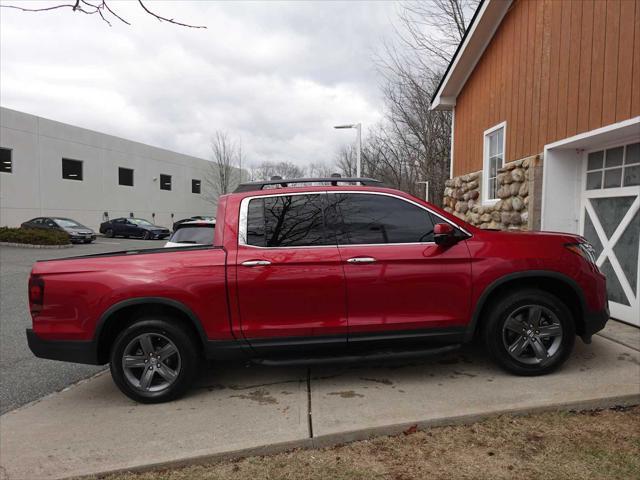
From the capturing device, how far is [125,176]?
→ 34750 millimetres

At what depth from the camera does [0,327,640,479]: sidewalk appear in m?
3.09

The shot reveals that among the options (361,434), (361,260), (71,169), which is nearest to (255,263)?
(361,260)

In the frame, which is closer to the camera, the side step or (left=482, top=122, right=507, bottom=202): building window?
the side step

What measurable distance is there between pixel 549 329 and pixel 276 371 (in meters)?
2.64

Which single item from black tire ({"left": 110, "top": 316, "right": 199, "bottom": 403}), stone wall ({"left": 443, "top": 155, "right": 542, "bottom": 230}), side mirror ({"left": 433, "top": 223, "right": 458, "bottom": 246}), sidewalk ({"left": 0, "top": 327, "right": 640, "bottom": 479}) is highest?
stone wall ({"left": 443, "top": 155, "right": 542, "bottom": 230})

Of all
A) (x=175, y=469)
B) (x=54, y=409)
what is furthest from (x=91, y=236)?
(x=175, y=469)

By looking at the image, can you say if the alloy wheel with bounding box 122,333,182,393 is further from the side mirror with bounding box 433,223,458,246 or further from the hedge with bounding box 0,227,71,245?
the hedge with bounding box 0,227,71,245

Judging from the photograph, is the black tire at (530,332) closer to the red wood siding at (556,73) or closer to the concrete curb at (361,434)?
the concrete curb at (361,434)

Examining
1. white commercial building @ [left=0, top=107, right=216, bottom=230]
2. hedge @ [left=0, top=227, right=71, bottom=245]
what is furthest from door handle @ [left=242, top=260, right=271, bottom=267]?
white commercial building @ [left=0, top=107, right=216, bottom=230]

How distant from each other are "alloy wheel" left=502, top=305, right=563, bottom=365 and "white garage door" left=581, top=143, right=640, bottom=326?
7.49ft

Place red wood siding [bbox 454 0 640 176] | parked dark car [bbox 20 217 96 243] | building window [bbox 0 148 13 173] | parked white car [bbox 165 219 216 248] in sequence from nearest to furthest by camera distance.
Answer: red wood siding [bbox 454 0 640 176], parked white car [bbox 165 219 216 248], parked dark car [bbox 20 217 96 243], building window [bbox 0 148 13 173]

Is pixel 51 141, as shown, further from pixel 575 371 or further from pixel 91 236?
pixel 575 371

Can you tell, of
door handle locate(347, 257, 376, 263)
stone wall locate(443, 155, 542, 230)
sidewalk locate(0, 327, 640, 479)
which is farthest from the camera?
stone wall locate(443, 155, 542, 230)

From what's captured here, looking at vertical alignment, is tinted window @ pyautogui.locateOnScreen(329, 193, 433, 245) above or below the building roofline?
below
